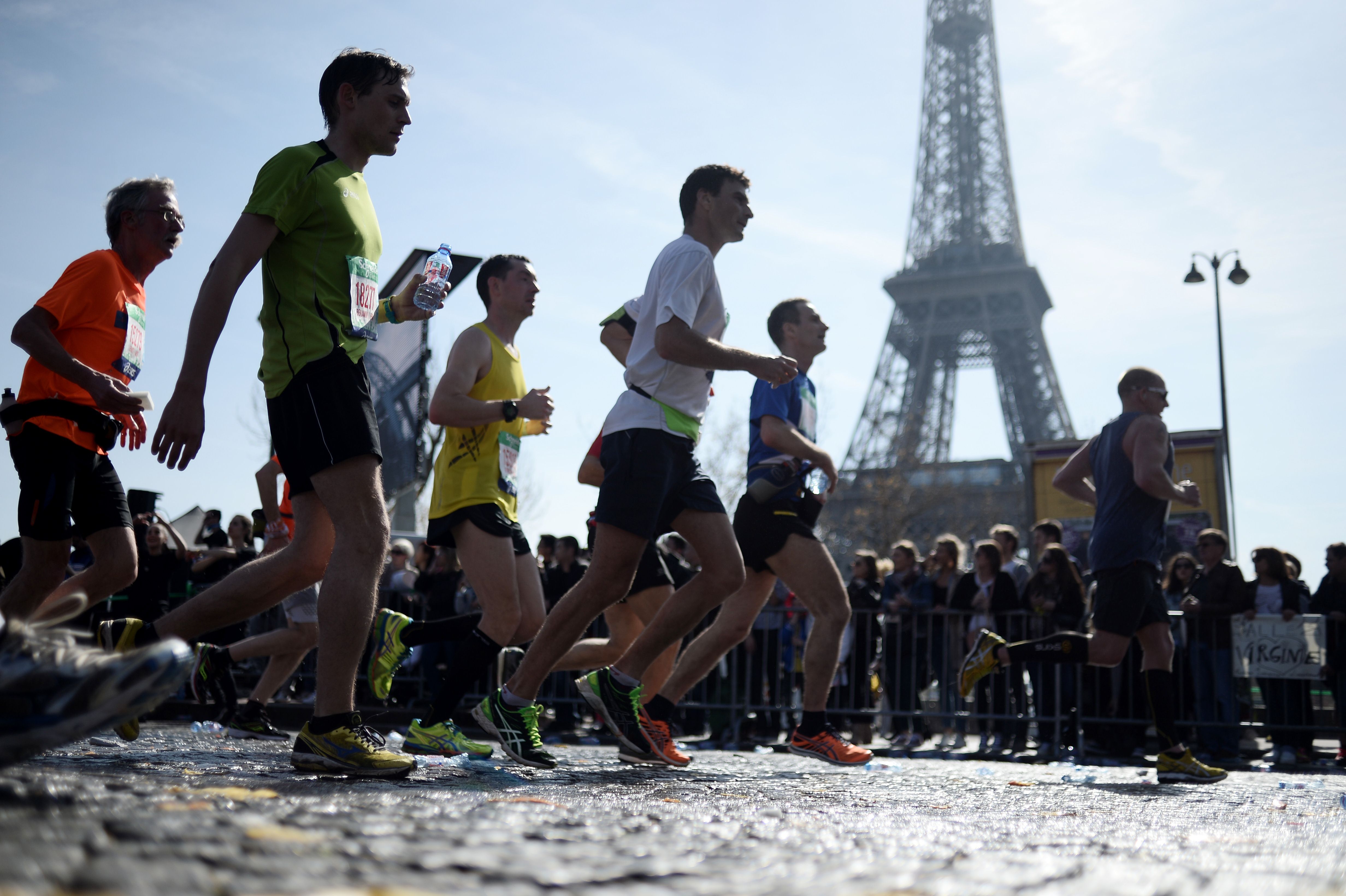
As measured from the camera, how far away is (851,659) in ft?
33.4

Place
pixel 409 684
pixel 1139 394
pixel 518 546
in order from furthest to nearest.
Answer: pixel 409 684 < pixel 1139 394 < pixel 518 546

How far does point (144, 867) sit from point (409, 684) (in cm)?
1020

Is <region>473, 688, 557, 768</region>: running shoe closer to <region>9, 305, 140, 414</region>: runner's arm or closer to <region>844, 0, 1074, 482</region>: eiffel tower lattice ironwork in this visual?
<region>9, 305, 140, 414</region>: runner's arm

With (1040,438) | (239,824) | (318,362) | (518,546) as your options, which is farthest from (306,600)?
(1040,438)

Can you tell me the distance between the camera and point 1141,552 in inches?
224

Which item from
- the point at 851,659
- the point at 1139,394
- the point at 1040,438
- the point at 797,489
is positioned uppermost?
the point at 1040,438

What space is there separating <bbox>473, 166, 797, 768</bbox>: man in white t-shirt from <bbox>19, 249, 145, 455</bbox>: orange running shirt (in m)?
1.78

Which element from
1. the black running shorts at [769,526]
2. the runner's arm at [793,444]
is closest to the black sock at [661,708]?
the black running shorts at [769,526]

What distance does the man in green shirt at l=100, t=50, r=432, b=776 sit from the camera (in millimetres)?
3281

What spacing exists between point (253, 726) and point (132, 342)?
9.27ft

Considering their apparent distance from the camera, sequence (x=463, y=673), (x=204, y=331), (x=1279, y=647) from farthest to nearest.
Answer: (x=1279, y=647) < (x=463, y=673) < (x=204, y=331)

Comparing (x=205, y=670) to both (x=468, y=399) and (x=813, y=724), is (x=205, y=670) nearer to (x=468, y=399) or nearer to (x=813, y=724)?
(x=468, y=399)

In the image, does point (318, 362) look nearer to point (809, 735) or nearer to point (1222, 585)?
point (809, 735)

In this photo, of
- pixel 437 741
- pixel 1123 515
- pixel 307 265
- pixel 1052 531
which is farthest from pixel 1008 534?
pixel 307 265
